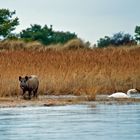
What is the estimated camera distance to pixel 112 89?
26547mm

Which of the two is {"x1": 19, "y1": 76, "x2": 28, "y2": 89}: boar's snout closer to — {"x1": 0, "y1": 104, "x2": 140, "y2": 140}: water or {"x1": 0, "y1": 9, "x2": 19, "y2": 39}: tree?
{"x1": 0, "y1": 104, "x2": 140, "y2": 140}: water

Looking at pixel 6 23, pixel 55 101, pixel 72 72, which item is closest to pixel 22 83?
pixel 55 101

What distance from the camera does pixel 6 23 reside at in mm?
53875

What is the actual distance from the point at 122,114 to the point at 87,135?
4.42m

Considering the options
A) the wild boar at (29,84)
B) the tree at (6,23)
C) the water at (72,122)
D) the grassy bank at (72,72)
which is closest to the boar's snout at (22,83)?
the wild boar at (29,84)


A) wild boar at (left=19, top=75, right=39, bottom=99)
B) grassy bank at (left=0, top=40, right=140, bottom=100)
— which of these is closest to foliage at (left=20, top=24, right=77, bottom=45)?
grassy bank at (left=0, top=40, right=140, bottom=100)

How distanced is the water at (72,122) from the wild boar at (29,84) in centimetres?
380

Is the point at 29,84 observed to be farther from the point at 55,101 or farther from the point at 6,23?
the point at 6,23

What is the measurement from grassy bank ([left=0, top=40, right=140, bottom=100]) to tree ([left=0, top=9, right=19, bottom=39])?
907 inches

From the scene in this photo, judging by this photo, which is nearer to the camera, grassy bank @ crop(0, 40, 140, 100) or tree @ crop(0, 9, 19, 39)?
grassy bank @ crop(0, 40, 140, 100)

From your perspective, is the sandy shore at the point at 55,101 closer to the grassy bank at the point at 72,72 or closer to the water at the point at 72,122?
the grassy bank at the point at 72,72

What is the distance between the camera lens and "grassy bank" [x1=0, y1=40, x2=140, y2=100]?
25.7 meters

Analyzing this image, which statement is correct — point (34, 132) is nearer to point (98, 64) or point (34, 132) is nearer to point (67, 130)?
point (67, 130)

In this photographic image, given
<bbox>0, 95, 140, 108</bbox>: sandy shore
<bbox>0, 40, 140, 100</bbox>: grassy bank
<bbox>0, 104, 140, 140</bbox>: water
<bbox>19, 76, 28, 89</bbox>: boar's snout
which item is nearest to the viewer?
<bbox>0, 104, 140, 140</bbox>: water
